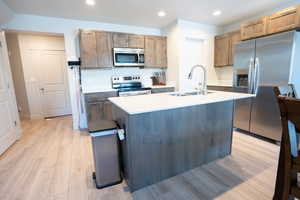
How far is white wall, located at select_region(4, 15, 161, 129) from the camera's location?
2.98 metres

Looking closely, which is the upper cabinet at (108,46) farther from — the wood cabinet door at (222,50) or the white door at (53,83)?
the white door at (53,83)

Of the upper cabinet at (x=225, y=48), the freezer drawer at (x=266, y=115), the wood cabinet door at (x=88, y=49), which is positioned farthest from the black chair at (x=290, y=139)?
the wood cabinet door at (x=88, y=49)

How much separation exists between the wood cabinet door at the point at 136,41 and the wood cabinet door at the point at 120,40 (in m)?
A: 0.10

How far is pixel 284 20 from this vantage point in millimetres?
2443

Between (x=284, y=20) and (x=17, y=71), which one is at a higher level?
(x=284, y=20)

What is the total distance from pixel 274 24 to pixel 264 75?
3.04 ft

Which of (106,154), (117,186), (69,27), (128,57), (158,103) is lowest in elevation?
(117,186)

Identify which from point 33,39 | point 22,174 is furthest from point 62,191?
point 33,39

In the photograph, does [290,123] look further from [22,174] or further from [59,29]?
[59,29]

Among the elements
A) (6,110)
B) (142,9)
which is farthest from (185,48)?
(6,110)

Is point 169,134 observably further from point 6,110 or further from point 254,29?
point 6,110

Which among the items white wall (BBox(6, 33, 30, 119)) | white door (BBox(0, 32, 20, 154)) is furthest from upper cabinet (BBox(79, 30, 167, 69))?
white wall (BBox(6, 33, 30, 119))

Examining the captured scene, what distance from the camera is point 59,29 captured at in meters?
3.24

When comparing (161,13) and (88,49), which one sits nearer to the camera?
(161,13)
